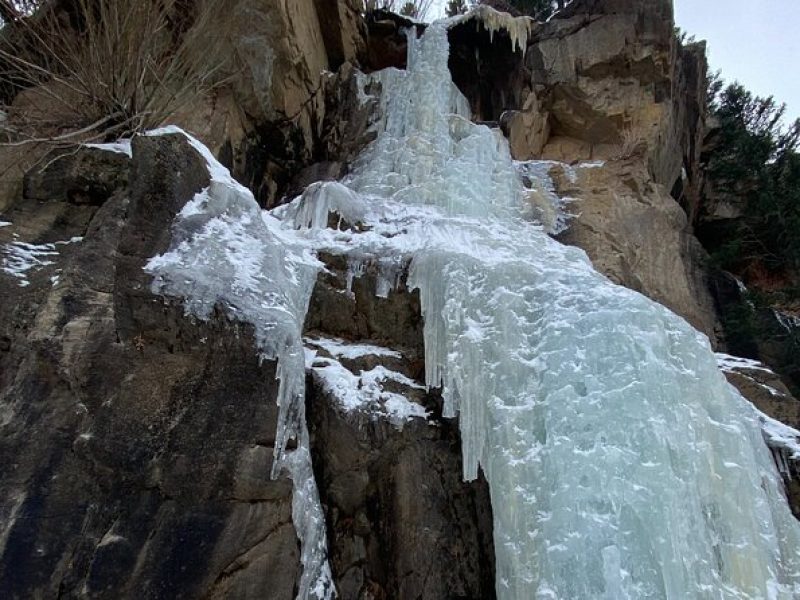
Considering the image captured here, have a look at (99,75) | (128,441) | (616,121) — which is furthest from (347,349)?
(616,121)

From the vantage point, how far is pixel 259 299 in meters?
5.41

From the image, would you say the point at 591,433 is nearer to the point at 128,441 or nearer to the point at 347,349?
the point at 347,349

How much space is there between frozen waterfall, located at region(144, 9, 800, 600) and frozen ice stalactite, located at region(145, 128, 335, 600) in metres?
0.02

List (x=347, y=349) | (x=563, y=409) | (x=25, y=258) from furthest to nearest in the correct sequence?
(x=347, y=349), (x=563, y=409), (x=25, y=258)

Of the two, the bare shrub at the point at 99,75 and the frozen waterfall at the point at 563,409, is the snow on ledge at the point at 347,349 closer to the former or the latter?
the frozen waterfall at the point at 563,409

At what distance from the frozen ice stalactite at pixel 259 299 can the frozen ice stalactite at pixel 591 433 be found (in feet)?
4.33

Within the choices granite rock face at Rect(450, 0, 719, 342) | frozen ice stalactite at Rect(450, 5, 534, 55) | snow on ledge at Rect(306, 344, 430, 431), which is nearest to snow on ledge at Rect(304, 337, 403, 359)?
snow on ledge at Rect(306, 344, 430, 431)

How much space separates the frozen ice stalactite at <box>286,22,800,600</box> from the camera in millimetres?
4699

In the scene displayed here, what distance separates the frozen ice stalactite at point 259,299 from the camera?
5.09m

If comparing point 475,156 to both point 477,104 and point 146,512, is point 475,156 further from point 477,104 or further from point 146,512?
point 146,512

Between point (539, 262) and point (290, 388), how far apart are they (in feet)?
10.8

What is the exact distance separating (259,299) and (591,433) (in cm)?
293

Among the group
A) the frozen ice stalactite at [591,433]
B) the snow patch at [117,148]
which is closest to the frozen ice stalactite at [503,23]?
the frozen ice stalactite at [591,433]

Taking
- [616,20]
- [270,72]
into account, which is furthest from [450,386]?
[616,20]
